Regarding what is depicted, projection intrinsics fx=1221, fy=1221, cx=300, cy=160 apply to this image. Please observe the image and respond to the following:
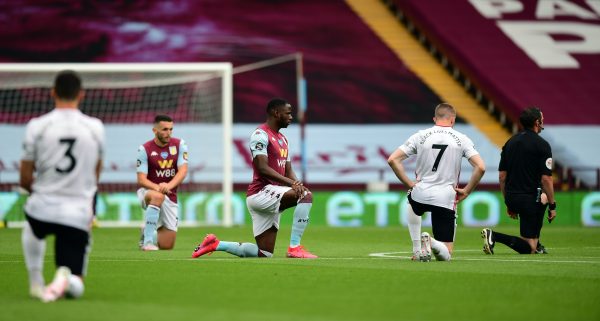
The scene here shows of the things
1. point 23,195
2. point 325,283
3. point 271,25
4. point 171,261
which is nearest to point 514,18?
point 271,25

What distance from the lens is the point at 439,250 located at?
13.0m

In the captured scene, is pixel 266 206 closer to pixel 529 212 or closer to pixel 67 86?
pixel 529 212

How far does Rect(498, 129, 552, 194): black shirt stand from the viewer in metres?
15.3

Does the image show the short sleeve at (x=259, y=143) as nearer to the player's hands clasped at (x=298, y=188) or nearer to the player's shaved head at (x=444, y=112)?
the player's hands clasped at (x=298, y=188)

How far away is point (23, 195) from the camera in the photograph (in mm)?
26844

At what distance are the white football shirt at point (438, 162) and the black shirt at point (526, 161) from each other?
87.0 inches

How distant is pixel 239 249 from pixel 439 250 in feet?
7.89

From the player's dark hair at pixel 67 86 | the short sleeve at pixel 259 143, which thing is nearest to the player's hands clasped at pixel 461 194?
the short sleeve at pixel 259 143

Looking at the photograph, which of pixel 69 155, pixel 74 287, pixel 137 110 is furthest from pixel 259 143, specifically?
pixel 137 110

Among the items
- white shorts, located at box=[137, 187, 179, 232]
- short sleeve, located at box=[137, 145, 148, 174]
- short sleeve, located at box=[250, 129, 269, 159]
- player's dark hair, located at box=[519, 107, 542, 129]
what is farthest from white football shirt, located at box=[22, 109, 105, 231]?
white shorts, located at box=[137, 187, 179, 232]

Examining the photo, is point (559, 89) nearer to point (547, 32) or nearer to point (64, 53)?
point (547, 32)

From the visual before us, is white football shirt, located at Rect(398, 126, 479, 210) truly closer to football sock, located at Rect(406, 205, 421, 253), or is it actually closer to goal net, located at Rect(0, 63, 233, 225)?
football sock, located at Rect(406, 205, 421, 253)

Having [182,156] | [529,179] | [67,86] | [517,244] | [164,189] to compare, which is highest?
[67,86]

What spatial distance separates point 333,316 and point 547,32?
99.0 ft
